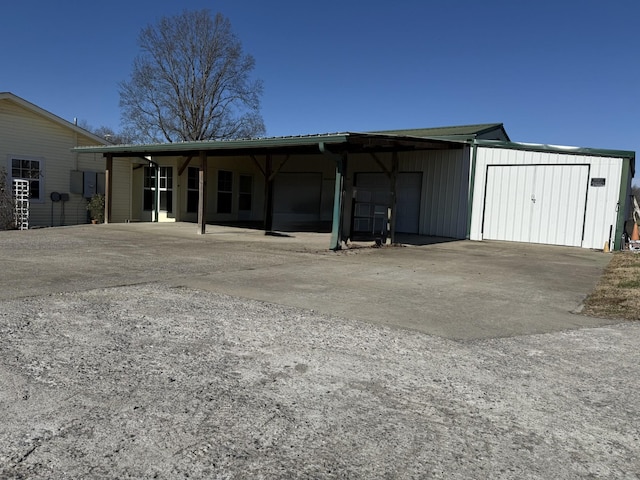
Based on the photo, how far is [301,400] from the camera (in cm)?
303

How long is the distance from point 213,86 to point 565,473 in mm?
38983

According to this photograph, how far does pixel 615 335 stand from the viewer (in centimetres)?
484

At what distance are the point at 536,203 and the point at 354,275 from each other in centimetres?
900

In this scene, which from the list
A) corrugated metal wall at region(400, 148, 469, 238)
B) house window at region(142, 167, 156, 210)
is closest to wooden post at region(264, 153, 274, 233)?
corrugated metal wall at region(400, 148, 469, 238)

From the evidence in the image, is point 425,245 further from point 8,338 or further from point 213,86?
point 213,86

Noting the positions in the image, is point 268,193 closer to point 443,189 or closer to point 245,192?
point 443,189

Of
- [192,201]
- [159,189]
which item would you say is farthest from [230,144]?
[159,189]

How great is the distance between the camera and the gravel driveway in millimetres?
2340

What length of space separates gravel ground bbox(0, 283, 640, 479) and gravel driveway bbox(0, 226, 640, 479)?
0.01 meters

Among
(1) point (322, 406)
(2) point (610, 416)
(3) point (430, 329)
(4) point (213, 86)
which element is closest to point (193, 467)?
(1) point (322, 406)

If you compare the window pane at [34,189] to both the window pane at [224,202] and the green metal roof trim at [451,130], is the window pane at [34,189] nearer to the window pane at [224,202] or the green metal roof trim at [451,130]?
the window pane at [224,202]

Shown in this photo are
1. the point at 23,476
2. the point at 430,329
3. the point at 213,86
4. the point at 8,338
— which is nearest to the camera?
the point at 23,476

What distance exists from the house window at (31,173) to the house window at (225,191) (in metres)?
6.46

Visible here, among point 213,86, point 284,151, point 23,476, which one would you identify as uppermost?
point 213,86
